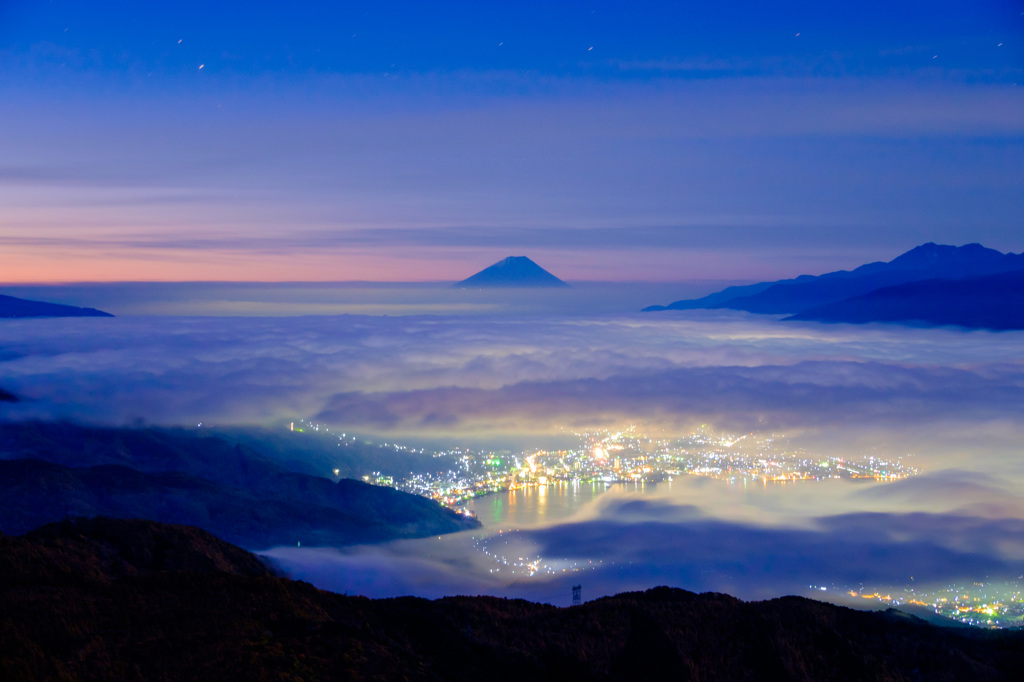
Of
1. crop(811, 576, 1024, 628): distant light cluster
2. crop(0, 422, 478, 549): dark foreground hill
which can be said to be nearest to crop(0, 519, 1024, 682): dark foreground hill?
crop(811, 576, 1024, 628): distant light cluster

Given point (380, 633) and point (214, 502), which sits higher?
point (380, 633)

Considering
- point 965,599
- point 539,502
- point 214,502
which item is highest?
point 965,599

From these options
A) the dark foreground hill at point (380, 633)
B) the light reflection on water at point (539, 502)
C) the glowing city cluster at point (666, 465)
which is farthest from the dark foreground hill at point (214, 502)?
the dark foreground hill at point (380, 633)

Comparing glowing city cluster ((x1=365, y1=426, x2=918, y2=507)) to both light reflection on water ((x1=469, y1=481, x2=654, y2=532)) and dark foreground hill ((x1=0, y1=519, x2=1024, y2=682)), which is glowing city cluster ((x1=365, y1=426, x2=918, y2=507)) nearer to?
light reflection on water ((x1=469, y1=481, x2=654, y2=532))

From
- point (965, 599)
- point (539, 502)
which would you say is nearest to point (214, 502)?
point (539, 502)

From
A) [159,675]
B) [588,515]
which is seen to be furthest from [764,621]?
[588,515]

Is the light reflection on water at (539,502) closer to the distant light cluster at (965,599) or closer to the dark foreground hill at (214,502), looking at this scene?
the dark foreground hill at (214,502)

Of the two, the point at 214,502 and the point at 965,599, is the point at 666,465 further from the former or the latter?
the point at 965,599

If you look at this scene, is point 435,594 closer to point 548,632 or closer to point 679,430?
point 548,632
